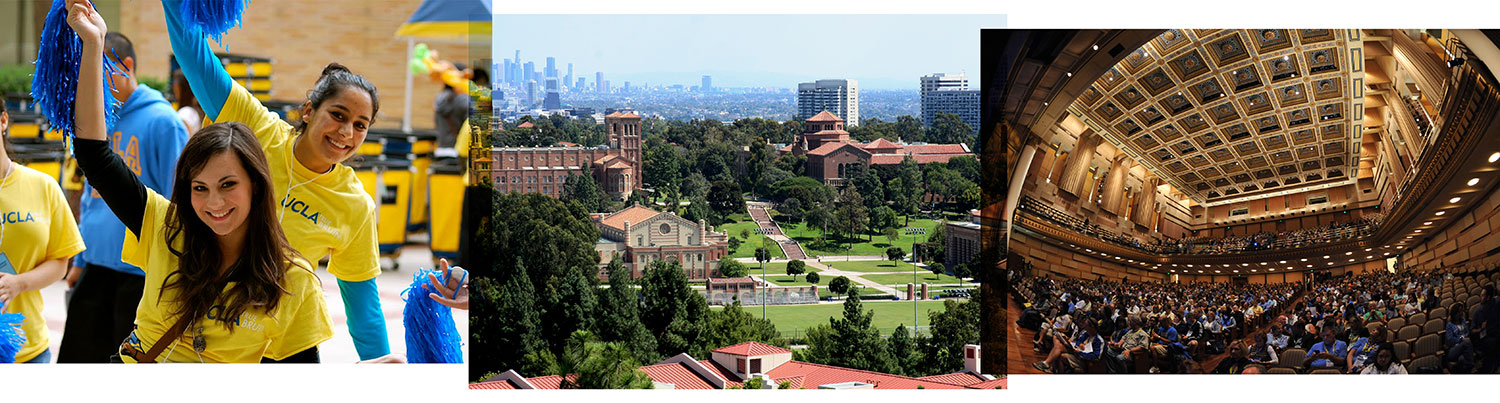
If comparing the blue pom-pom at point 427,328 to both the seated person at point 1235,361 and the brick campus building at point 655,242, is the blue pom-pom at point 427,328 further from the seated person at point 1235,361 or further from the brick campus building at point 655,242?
the seated person at point 1235,361

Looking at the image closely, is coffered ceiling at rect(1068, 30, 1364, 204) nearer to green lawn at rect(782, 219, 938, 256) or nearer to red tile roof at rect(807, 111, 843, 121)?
green lawn at rect(782, 219, 938, 256)

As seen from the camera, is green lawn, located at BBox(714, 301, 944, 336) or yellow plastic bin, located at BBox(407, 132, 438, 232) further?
yellow plastic bin, located at BBox(407, 132, 438, 232)

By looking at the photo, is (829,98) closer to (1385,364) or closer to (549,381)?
(549,381)

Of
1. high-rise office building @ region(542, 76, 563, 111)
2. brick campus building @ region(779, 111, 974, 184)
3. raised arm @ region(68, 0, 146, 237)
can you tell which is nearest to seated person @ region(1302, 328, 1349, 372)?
brick campus building @ region(779, 111, 974, 184)

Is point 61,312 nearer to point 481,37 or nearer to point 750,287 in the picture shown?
point 481,37

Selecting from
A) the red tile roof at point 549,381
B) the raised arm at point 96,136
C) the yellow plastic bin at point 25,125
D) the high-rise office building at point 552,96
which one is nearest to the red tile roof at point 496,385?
the red tile roof at point 549,381

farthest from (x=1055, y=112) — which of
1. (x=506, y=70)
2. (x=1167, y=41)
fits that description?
(x=506, y=70)
